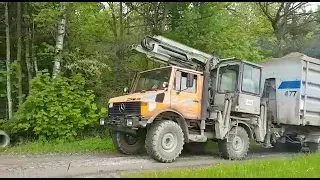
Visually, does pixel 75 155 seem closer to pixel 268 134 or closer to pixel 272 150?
pixel 268 134

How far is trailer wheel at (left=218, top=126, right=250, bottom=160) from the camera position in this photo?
467 inches

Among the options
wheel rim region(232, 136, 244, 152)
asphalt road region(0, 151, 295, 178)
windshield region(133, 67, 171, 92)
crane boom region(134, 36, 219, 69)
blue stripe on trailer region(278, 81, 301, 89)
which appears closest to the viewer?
asphalt road region(0, 151, 295, 178)

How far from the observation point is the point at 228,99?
11.8 m

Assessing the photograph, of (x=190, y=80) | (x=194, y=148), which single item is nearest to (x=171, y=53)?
(x=190, y=80)

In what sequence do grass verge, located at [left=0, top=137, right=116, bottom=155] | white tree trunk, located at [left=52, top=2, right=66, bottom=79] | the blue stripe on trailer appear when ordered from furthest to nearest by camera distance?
white tree trunk, located at [left=52, top=2, right=66, bottom=79]
the blue stripe on trailer
grass verge, located at [left=0, top=137, right=116, bottom=155]

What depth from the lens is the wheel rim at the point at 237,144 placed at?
11969mm

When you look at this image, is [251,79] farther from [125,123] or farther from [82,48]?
[82,48]

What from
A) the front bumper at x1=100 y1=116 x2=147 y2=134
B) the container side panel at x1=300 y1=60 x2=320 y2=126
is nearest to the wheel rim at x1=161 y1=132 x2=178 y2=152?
the front bumper at x1=100 y1=116 x2=147 y2=134

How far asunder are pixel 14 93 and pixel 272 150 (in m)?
10.3

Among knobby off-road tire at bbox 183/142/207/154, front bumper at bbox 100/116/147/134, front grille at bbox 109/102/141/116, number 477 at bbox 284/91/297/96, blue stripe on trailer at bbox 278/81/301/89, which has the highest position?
blue stripe on trailer at bbox 278/81/301/89

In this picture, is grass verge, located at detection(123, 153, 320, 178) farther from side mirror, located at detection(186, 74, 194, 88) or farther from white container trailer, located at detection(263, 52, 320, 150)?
white container trailer, located at detection(263, 52, 320, 150)

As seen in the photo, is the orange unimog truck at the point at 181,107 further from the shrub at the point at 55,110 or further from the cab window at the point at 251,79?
the shrub at the point at 55,110

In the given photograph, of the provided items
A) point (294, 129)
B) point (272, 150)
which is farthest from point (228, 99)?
point (272, 150)

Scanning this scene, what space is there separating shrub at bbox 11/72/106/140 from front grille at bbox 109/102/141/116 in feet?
9.16
